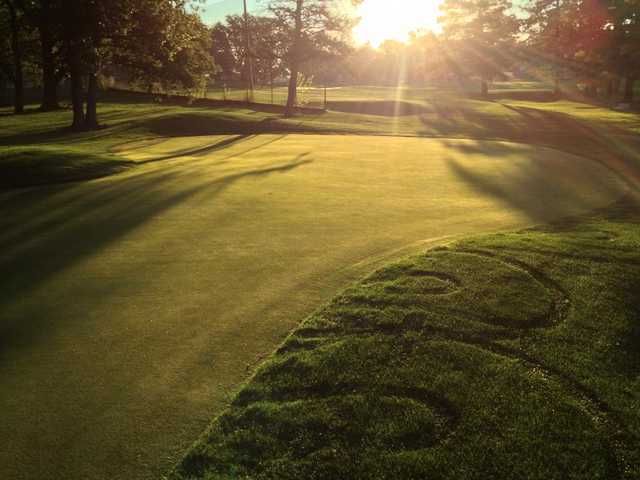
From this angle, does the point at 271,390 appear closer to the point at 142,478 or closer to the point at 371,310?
the point at 142,478

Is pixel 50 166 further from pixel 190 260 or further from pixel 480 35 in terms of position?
pixel 480 35

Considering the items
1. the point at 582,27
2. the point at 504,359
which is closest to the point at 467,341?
the point at 504,359

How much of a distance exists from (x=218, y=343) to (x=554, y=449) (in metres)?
2.99

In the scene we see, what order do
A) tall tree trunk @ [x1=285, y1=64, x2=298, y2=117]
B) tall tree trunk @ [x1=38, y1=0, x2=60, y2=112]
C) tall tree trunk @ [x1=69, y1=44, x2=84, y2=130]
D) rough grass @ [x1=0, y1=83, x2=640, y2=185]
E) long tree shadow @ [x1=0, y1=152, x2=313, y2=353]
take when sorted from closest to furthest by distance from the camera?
long tree shadow @ [x1=0, y1=152, x2=313, y2=353] → rough grass @ [x1=0, y1=83, x2=640, y2=185] → tall tree trunk @ [x1=38, y1=0, x2=60, y2=112] → tall tree trunk @ [x1=69, y1=44, x2=84, y2=130] → tall tree trunk @ [x1=285, y1=64, x2=298, y2=117]

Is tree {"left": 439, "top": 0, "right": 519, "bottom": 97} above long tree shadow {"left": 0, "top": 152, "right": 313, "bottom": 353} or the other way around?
above

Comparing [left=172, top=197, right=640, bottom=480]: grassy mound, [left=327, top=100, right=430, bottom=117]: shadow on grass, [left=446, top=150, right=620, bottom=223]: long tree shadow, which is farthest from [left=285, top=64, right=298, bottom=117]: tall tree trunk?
[left=172, top=197, right=640, bottom=480]: grassy mound

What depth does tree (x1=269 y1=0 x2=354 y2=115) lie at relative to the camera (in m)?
39.2

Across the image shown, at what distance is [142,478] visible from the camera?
3281 millimetres

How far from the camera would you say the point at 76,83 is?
92.7ft

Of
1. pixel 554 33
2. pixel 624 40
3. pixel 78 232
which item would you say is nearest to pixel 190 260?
pixel 78 232

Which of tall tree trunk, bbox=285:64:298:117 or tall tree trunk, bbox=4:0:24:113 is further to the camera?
tall tree trunk, bbox=285:64:298:117

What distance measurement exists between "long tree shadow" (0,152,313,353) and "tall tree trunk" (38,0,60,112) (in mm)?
17786

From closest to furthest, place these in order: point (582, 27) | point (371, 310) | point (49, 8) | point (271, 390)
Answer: point (271, 390), point (371, 310), point (49, 8), point (582, 27)

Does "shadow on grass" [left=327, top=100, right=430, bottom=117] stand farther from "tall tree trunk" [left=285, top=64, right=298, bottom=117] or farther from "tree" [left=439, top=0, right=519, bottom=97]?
"tree" [left=439, top=0, right=519, bottom=97]
